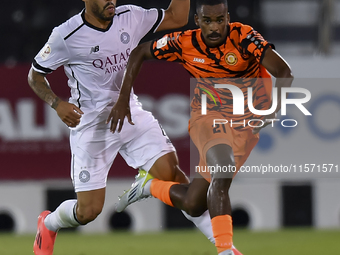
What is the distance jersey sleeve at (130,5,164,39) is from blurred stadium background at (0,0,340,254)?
80.9 inches

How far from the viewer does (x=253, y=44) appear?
4320 millimetres

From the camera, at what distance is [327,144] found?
714 centimetres

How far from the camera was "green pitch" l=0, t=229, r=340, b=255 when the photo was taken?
600cm

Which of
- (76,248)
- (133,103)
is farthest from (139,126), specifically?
(76,248)

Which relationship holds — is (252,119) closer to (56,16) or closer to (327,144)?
(327,144)

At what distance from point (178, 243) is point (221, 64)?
2625 millimetres

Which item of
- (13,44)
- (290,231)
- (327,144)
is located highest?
(13,44)

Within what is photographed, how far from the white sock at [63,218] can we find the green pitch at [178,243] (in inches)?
29.5

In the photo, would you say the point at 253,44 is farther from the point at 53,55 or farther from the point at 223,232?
the point at 53,55

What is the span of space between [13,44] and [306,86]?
3.46 meters

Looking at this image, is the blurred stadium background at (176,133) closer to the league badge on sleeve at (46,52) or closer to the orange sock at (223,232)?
the league badge on sleeve at (46,52)

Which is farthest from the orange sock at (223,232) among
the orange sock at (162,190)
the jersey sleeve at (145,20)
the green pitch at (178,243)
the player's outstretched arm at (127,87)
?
the jersey sleeve at (145,20)

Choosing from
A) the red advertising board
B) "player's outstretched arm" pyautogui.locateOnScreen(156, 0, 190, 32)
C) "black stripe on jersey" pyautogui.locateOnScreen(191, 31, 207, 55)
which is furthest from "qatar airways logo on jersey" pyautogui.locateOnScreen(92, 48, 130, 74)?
the red advertising board

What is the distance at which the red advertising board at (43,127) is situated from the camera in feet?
23.6
